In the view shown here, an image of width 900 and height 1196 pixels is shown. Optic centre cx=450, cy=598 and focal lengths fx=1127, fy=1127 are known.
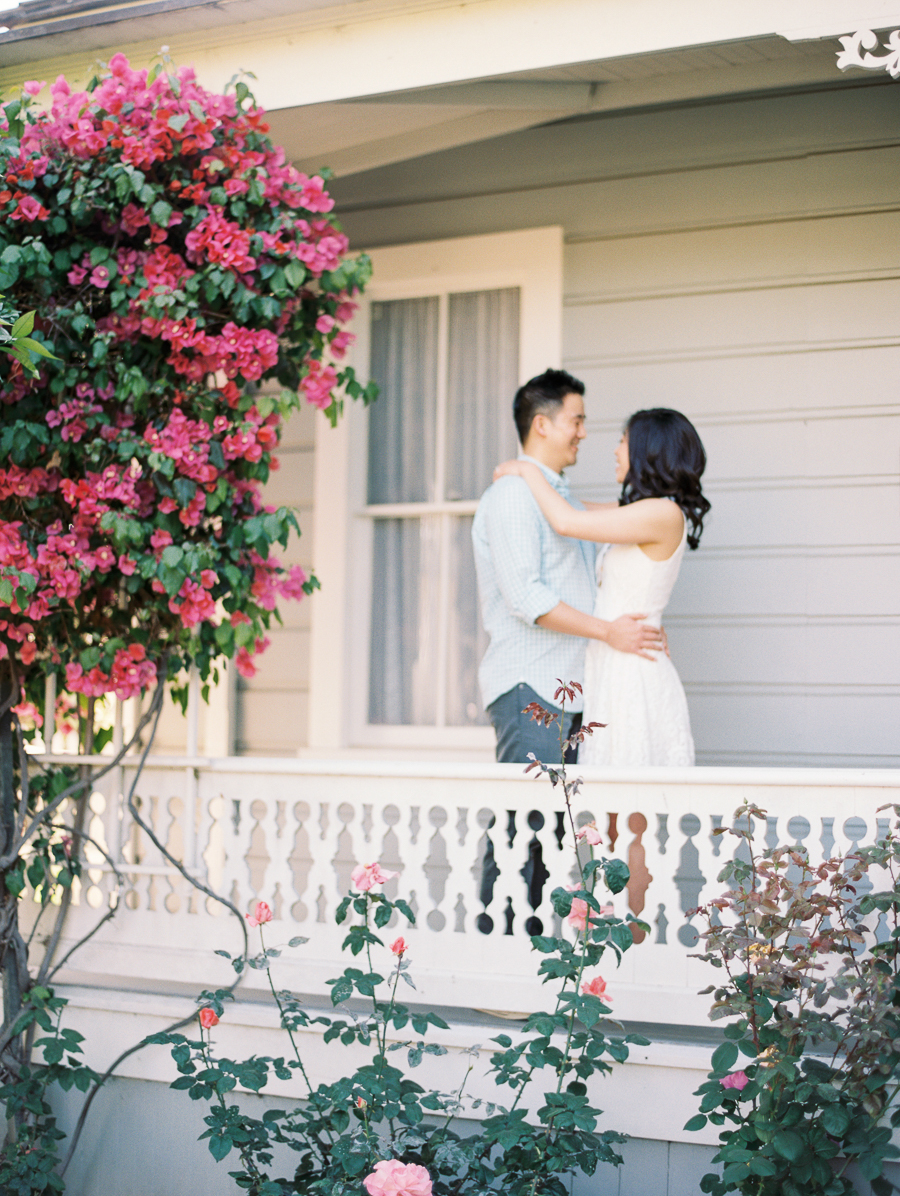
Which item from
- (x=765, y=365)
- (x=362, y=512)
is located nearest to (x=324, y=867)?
(x=362, y=512)

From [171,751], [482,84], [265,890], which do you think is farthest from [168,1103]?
[482,84]

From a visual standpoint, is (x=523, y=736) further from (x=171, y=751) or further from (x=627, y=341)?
(x=171, y=751)

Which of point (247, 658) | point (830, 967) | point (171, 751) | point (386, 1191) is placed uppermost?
point (247, 658)

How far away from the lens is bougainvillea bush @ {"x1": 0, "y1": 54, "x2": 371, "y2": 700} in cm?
307

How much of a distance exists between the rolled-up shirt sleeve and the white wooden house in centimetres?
57

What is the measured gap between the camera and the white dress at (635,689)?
10.8ft

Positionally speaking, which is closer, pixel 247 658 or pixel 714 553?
pixel 247 658

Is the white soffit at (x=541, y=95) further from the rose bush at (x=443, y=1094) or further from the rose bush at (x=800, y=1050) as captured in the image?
the rose bush at (x=800, y=1050)

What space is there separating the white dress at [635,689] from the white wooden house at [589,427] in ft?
0.73

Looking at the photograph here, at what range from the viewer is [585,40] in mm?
3023

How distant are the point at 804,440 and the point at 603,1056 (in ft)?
7.05

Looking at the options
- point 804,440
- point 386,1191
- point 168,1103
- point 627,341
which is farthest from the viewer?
point 627,341

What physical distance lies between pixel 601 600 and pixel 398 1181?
1.76m

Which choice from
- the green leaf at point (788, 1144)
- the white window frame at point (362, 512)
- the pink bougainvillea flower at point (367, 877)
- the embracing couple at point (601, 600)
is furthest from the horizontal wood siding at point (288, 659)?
the green leaf at point (788, 1144)
